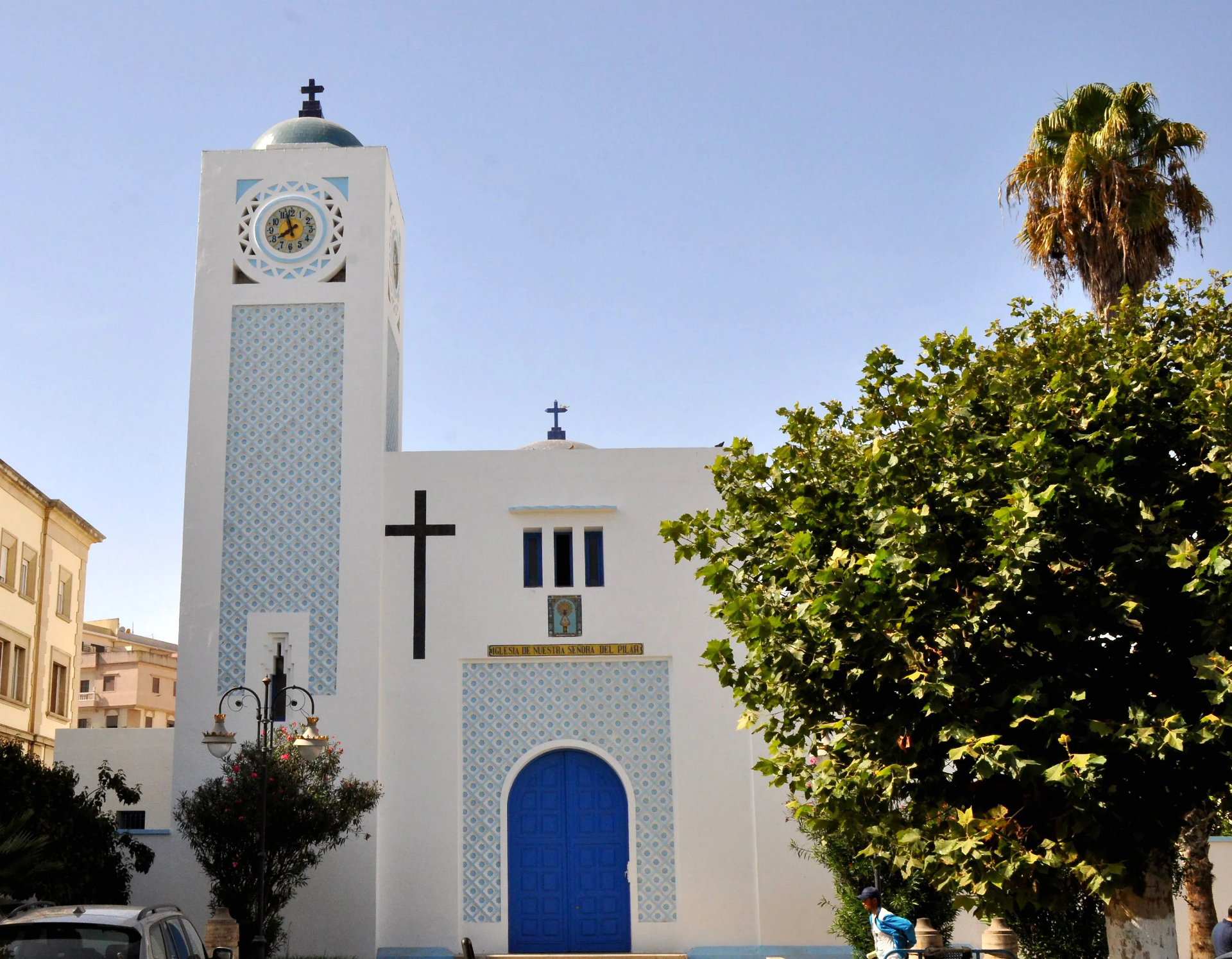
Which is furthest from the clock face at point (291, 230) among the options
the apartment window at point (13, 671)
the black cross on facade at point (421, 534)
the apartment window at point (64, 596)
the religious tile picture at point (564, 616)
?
the apartment window at point (64, 596)

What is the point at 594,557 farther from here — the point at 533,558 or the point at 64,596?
the point at 64,596

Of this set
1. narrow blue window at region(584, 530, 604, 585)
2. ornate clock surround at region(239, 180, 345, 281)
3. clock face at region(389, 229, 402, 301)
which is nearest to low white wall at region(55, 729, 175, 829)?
narrow blue window at region(584, 530, 604, 585)

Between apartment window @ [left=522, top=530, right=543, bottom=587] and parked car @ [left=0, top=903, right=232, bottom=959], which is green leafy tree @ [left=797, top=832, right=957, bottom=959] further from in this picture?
parked car @ [left=0, top=903, right=232, bottom=959]

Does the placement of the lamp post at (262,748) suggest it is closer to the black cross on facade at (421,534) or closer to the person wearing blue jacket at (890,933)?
the black cross on facade at (421,534)

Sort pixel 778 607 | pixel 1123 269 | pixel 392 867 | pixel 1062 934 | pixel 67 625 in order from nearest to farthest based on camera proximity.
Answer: pixel 778 607 < pixel 1062 934 < pixel 1123 269 < pixel 392 867 < pixel 67 625

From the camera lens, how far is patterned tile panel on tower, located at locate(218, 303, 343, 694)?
18.1 metres

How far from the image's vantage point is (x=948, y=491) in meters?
9.23

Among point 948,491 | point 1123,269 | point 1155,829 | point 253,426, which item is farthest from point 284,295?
point 1155,829

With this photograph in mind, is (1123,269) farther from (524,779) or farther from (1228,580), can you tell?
(524,779)

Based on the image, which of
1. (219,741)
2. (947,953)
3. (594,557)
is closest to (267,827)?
(219,741)

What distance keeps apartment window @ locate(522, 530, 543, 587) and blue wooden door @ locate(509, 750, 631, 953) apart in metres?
2.39

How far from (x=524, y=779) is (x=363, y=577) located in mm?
3510

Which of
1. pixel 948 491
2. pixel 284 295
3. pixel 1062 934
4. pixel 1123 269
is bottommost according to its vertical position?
pixel 1062 934

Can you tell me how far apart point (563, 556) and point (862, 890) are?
6191mm
